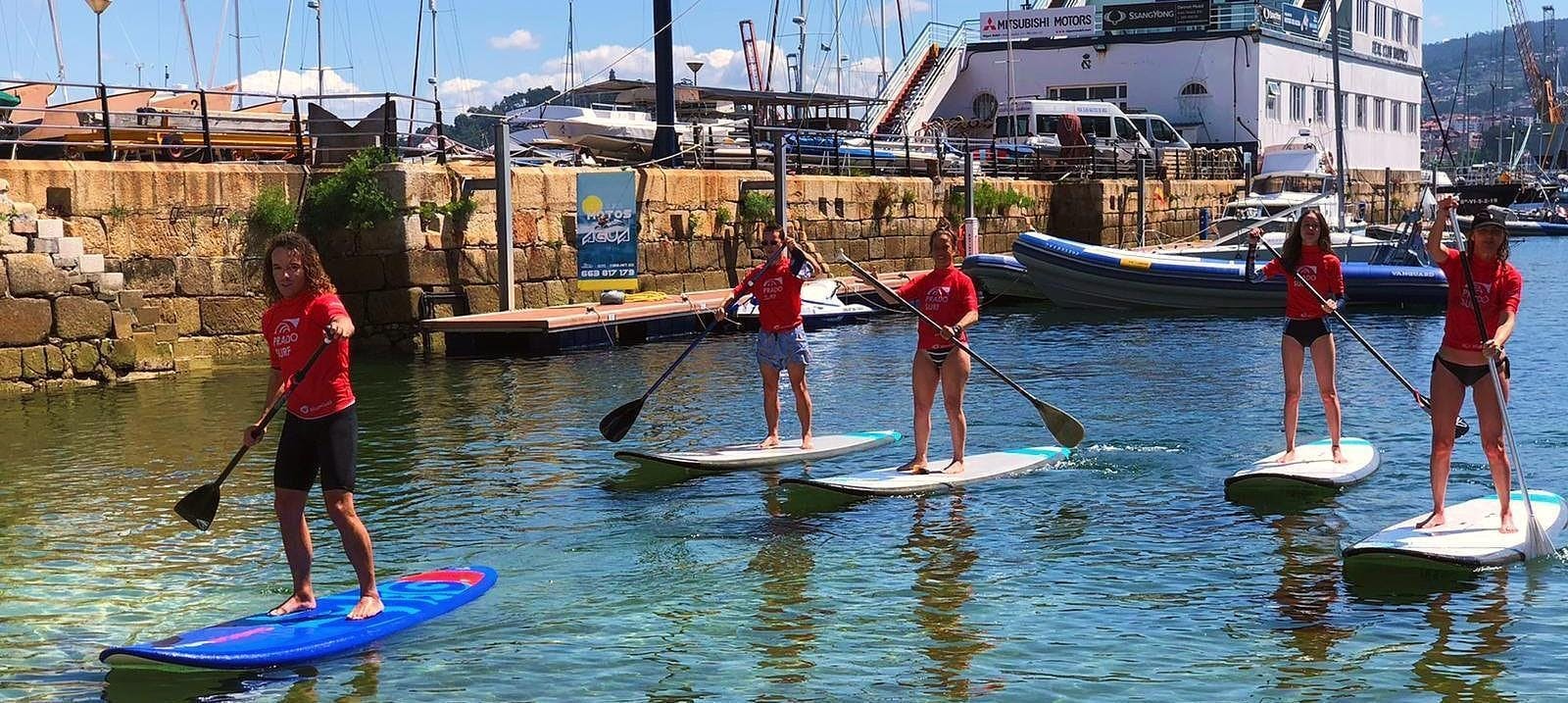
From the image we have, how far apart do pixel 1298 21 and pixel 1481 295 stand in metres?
48.4

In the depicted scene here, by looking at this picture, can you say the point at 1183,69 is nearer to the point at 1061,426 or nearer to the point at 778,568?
the point at 1061,426

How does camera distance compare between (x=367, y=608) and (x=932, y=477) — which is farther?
(x=932, y=477)

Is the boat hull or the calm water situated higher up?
the boat hull

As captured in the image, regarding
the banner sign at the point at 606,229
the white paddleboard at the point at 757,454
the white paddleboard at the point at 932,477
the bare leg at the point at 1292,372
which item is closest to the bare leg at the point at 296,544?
the white paddleboard at the point at 932,477

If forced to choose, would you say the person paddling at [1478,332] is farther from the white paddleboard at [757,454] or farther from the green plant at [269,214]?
the green plant at [269,214]

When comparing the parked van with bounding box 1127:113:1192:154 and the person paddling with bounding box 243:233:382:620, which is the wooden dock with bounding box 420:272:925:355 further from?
the parked van with bounding box 1127:113:1192:154

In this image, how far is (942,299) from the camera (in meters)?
10.5

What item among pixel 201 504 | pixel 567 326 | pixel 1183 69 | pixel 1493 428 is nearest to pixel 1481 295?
pixel 1493 428

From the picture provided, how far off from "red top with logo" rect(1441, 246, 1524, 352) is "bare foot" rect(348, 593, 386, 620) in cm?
530

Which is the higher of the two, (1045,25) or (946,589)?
(1045,25)

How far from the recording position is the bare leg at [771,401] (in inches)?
472

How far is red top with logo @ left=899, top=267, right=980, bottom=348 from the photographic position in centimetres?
1047

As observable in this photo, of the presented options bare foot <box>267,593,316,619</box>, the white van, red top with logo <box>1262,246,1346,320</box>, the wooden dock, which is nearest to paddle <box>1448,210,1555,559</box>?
red top with logo <box>1262,246,1346,320</box>

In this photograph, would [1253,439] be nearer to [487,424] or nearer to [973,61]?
[487,424]
